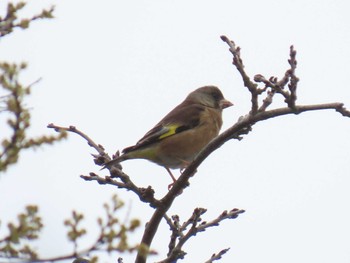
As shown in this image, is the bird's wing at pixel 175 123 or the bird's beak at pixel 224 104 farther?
the bird's beak at pixel 224 104

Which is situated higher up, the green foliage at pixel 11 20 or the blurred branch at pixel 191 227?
the green foliage at pixel 11 20

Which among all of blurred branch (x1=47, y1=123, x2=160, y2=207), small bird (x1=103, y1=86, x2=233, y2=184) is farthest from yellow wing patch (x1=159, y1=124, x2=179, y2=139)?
blurred branch (x1=47, y1=123, x2=160, y2=207)

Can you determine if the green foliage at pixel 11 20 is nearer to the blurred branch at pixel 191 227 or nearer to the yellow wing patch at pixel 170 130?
the blurred branch at pixel 191 227

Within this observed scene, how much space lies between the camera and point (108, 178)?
248 inches

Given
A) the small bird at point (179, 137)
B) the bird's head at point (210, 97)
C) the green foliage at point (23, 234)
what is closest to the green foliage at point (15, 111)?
the green foliage at point (23, 234)

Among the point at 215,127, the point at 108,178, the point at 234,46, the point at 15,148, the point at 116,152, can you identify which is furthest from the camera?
the point at 215,127

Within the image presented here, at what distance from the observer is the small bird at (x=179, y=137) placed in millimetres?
9148

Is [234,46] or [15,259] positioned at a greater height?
[234,46]

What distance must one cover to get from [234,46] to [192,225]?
4.77ft

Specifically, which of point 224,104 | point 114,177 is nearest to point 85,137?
point 114,177

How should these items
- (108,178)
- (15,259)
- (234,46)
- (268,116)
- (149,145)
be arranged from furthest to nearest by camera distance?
1. (149,145)
2. (108,178)
3. (234,46)
4. (268,116)
5. (15,259)

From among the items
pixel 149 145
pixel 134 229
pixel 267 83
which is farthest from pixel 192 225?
pixel 149 145

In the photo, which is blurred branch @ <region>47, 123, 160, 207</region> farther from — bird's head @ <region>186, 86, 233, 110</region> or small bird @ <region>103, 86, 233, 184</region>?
bird's head @ <region>186, 86, 233, 110</region>

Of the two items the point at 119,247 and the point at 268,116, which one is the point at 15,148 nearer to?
the point at 119,247
